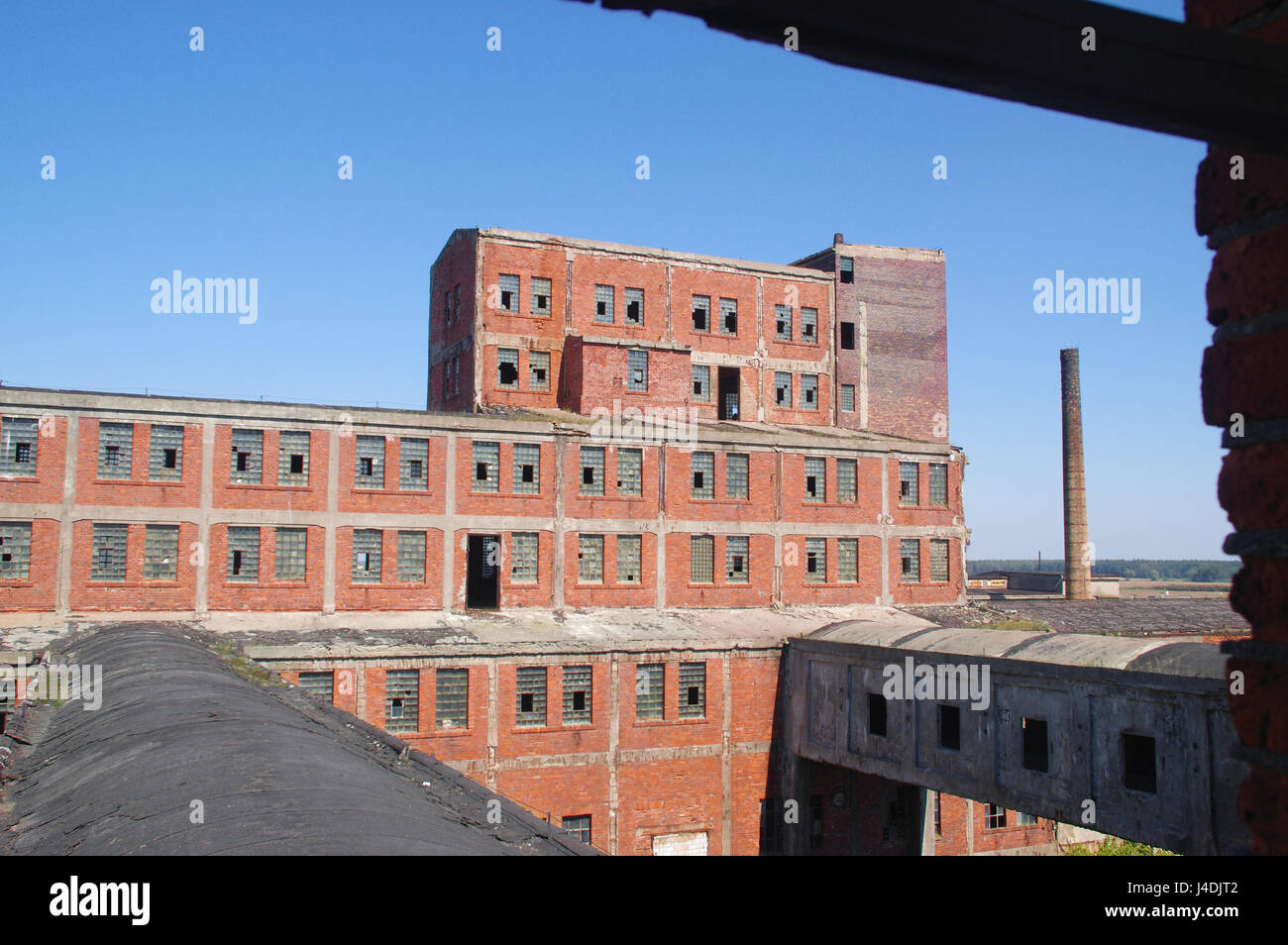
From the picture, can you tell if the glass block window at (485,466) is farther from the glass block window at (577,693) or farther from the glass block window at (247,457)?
the glass block window at (577,693)

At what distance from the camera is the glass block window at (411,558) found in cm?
3134

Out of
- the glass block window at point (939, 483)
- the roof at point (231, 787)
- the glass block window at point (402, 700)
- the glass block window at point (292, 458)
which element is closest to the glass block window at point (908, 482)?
the glass block window at point (939, 483)

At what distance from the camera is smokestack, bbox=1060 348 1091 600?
173 ft

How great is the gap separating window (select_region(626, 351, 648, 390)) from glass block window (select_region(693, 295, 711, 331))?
4866mm

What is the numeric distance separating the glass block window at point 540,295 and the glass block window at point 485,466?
10312 mm

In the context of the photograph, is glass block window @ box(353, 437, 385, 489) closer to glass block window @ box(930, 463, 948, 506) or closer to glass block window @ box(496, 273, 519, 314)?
glass block window @ box(496, 273, 519, 314)

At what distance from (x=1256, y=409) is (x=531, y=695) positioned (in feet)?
91.7

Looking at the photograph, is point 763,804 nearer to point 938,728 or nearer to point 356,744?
point 938,728

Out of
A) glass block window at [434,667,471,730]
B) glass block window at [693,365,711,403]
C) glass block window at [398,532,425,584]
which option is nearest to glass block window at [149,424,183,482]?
glass block window at [398,532,425,584]

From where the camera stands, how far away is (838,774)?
108ft

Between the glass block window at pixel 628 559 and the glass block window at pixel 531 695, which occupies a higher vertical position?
the glass block window at pixel 628 559

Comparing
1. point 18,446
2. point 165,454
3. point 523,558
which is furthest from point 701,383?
point 18,446

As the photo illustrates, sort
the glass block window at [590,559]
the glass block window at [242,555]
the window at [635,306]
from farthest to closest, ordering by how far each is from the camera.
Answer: the window at [635,306] < the glass block window at [590,559] < the glass block window at [242,555]

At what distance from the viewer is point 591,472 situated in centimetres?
3400
